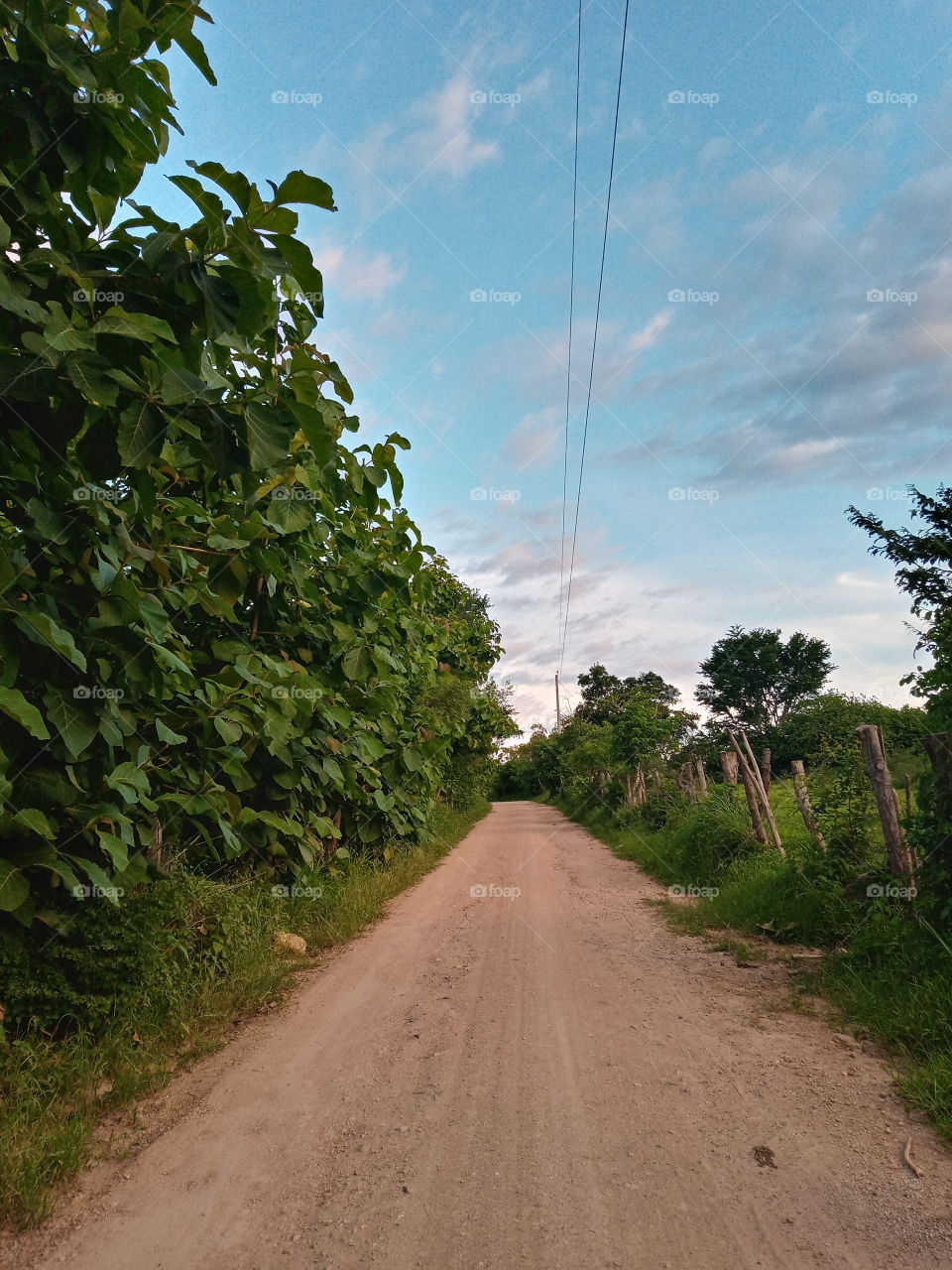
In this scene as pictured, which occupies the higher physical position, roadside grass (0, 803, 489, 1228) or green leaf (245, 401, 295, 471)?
green leaf (245, 401, 295, 471)

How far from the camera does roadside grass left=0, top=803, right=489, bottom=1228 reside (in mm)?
2793

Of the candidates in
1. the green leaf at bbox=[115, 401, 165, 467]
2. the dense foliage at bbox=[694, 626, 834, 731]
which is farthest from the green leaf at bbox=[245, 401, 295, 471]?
the dense foliage at bbox=[694, 626, 834, 731]

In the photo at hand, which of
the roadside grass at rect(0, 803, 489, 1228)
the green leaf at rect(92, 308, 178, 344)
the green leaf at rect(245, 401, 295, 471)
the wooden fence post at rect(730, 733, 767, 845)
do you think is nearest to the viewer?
the green leaf at rect(92, 308, 178, 344)

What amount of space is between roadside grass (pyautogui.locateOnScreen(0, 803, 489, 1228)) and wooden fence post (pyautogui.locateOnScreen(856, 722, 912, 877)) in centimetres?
437

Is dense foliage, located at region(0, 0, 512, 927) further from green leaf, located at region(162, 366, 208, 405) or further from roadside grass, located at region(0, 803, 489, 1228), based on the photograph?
roadside grass, located at region(0, 803, 489, 1228)

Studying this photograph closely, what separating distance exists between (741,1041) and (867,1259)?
1.80 meters

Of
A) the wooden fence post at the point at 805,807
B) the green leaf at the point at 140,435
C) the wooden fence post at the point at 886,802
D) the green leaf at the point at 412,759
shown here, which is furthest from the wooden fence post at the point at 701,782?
the green leaf at the point at 140,435

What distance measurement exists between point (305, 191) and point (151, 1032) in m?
3.95

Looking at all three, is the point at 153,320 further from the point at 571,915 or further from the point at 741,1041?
the point at 571,915

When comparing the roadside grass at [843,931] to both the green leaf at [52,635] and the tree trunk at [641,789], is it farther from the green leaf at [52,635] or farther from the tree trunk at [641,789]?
the tree trunk at [641,789]

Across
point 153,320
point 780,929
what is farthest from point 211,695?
point 780,929

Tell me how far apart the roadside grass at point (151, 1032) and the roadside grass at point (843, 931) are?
3370 mm

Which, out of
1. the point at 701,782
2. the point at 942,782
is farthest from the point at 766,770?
the point at 942,782

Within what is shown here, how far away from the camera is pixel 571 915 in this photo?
303 inches
